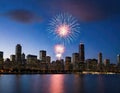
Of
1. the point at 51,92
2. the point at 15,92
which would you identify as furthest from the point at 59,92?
the point at 15,92

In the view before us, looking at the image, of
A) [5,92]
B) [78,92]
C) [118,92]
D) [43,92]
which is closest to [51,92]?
[43,92]

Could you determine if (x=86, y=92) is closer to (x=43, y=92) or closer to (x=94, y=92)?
(x=94, y=92)

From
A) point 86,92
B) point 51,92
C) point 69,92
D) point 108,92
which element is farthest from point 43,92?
point 108,92

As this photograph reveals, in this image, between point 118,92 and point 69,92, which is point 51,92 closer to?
point 69,92

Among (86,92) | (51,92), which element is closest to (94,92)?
(86,92)

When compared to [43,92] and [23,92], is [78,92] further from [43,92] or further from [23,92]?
[23,92]

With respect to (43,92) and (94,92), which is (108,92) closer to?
(94,92)
